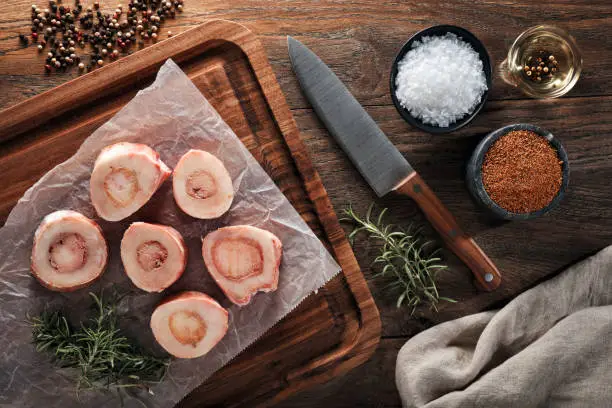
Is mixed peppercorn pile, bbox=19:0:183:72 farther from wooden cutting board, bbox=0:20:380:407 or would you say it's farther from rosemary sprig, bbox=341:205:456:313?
rosemary sprig, bbox=341:205:456:313

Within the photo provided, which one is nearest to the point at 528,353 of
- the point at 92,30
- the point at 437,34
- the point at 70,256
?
the point at 437,34

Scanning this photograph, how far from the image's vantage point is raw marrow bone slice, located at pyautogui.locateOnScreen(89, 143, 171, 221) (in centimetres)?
178

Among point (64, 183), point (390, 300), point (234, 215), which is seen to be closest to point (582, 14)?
point (390, 300)

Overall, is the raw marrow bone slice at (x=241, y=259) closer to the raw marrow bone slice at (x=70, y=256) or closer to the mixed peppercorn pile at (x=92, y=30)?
the raw marrow bone slice at (x=70, y=256)

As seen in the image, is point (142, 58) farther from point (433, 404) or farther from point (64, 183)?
point (433, 404)

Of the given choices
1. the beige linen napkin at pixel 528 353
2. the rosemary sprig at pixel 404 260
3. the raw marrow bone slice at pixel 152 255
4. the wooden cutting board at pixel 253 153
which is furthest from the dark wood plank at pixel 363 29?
the beige linen napkin at pixel 528 353

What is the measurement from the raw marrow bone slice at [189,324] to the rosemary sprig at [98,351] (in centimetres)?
7

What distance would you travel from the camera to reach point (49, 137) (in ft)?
6.21

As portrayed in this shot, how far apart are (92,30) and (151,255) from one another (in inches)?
31.4

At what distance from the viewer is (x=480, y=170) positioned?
1907 millimetres

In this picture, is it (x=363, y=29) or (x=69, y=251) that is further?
(x=363, y=29)

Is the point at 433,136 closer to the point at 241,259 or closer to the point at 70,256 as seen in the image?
the point at 241,259

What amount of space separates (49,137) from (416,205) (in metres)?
1.22

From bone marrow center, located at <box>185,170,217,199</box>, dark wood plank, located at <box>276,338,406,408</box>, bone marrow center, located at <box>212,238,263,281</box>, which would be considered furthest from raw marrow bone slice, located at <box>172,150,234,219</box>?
dark wood plank, located at <box>276,338,406,408</box>
